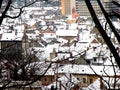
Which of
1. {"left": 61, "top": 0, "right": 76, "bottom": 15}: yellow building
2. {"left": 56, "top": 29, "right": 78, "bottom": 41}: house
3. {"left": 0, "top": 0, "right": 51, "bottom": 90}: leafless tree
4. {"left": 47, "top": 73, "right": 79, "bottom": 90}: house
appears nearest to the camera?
{"left": 0, "top": 0, "right": 51, "bottom": 90}: leafless tree

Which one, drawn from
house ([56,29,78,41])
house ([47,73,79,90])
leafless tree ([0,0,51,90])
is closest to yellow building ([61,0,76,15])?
house ([56,29,78,41])

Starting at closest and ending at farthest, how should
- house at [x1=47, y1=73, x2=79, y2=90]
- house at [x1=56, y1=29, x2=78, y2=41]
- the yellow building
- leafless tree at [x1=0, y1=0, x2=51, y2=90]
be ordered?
leafless tree at [x1=0, y1=0, x2=51, y2=90], house at [x1=47, y1=73, x2=79, y2=90], house at [x1=56, y1=29, x2=78, y2=41], the yellow building

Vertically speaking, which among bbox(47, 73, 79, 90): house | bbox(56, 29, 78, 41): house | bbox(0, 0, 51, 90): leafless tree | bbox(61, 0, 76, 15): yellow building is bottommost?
bbox(61, 0, 76, 15): yellow building

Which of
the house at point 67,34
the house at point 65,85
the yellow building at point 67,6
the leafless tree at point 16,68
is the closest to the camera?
the leafless tree at point 16,68

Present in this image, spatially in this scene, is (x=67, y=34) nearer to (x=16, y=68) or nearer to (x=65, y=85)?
(x=65, y=85)

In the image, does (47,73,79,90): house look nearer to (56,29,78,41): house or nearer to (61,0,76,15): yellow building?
(56,29,78,41): house

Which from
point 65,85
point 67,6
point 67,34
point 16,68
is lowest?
point 67,6

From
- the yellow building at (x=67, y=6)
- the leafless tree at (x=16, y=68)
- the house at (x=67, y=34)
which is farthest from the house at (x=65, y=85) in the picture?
the yellow building at (x=67, y=6)

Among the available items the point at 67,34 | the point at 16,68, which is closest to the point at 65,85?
the point at 16,68

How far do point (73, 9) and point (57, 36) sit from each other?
20894 mm

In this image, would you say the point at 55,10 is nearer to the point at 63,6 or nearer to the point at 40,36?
the point at 63,6

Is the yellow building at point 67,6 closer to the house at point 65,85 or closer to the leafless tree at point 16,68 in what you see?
the house at point 65,85

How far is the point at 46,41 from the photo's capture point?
30.4 m

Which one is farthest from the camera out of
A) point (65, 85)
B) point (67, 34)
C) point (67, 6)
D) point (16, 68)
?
point (67, 6)
